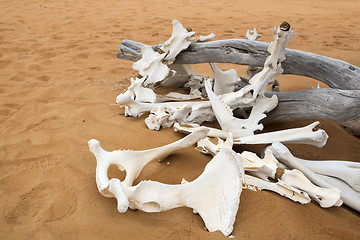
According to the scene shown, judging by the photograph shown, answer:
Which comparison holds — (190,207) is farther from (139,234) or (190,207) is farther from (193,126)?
(193,126)

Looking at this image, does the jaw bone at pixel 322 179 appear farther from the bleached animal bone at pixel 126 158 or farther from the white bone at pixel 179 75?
the white bone at pixel 179 75

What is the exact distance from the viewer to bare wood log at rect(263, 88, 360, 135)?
2.20 meters

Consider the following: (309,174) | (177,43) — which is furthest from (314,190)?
(177,43)

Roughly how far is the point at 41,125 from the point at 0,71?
Result: 198 cm

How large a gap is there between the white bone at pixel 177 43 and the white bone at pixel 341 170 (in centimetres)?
165

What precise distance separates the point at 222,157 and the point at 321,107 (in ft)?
4.18

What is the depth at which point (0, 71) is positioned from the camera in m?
4.09

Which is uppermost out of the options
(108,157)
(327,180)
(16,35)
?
(108,157)

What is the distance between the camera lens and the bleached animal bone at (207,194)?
1.46 metres

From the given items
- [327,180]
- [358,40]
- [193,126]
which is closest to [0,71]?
[193,126]

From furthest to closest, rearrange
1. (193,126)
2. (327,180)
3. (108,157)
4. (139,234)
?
(193,126)
(327,180)
(108,157)
(139,234)

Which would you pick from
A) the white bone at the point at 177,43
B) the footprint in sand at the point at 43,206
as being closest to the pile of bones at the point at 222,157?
the white bone at the point at 177,43

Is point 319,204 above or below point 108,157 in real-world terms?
below

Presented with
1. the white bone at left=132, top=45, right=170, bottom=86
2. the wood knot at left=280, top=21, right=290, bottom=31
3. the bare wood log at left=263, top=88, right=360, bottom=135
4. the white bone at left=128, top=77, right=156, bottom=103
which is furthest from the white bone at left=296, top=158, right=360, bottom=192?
the white bone at left=132, top=45, right=170, bottom=86
